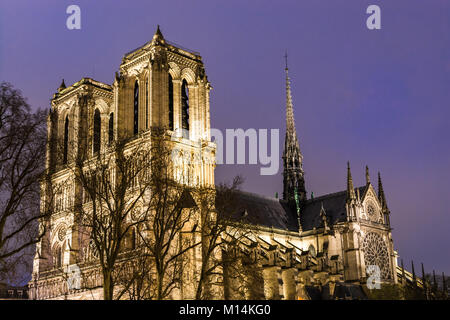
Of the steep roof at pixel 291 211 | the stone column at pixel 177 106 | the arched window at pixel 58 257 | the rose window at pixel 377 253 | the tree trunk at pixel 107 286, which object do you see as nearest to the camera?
the tree trunk at pixel 107 286

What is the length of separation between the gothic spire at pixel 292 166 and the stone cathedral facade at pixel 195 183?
511cm

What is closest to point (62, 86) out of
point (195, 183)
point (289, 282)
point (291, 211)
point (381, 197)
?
point (195, 183)

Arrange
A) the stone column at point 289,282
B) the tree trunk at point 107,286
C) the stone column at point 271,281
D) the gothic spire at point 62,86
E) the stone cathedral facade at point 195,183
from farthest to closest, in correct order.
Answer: the gothic spire at point 62,86, the stone column at point 289,282, the stone column at point 271,281, the stone cathedral facade at point 195,183, the tree trunk at point 107,286

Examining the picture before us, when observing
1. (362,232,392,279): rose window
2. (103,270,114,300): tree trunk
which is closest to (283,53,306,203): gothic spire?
(362,232,392,279): rose window

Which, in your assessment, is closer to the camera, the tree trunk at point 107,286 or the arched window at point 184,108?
the tree trunk at point 107,286

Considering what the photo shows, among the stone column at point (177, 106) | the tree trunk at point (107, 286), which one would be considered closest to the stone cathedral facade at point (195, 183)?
the stone column at point (177, 106)

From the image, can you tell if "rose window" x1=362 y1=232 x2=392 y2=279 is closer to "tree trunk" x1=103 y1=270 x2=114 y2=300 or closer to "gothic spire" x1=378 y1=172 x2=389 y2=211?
"gothic spire" x1=378 y1=172 x2=389 y2=211

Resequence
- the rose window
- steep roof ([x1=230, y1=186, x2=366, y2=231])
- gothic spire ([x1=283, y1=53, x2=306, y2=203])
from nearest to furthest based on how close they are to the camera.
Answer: the rose window → steep roof ([x1=230, y1=186, x2=366, y2=231]) → gothic spire ([x1=283, y1=53, x2=306, y2=203])

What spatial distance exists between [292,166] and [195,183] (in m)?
33.4

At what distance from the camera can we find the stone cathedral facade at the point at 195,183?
184 ft

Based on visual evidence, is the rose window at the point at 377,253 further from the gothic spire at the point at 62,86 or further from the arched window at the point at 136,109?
the gothic spire at the point at 62,86

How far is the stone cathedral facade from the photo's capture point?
2210 inches

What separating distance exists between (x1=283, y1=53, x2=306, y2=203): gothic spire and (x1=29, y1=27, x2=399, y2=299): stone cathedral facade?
5.11m
